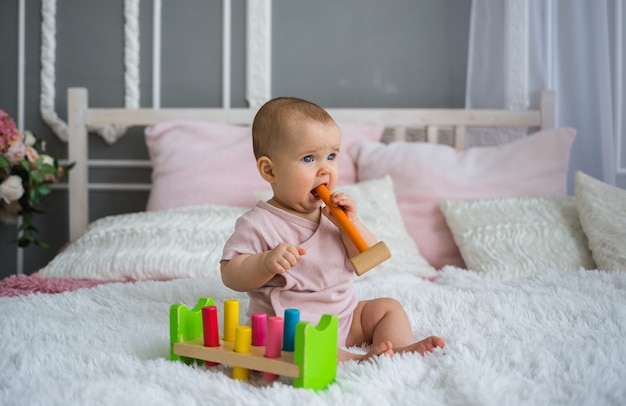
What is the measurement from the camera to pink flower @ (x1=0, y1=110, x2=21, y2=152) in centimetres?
199

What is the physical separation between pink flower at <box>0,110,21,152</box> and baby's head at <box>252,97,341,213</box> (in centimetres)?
134

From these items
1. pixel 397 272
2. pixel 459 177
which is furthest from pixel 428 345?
pixel 459 177

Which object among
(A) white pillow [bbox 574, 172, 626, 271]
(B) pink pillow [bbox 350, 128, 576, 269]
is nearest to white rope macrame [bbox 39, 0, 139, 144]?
(B) pink pillow [bbox 350, 128, 576, 269]

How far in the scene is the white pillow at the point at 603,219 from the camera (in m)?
1.41

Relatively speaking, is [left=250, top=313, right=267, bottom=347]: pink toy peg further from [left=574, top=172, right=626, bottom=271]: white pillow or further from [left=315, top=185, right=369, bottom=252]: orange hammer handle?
[left=574, top=172, right=626, bottom=271]: white pillow

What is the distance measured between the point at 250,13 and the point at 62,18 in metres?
0.76

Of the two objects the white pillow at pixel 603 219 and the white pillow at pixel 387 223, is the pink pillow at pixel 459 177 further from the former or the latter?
the white pillow at pixel 603 219

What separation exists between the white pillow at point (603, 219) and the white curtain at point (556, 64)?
25 cm

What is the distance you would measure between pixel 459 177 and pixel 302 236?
3.26 feet

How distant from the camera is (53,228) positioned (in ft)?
8.07

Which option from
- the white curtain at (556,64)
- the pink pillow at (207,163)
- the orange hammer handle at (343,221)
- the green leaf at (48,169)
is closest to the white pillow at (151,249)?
the pink pillow at (207,163)

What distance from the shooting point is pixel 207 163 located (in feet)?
6.64

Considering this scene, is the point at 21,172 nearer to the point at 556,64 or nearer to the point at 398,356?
the point at 398,356

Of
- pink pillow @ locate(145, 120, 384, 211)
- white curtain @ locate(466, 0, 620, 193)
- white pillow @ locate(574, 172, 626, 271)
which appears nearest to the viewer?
white pillow @ locate(574, 172, 626, 271)
